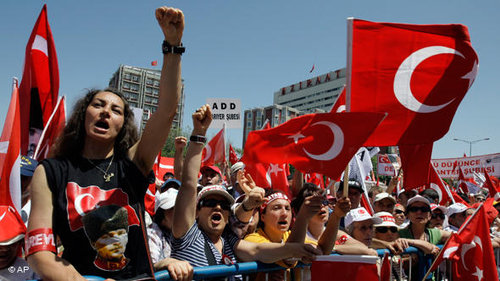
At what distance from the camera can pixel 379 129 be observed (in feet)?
11.9

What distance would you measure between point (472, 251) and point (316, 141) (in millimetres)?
1897

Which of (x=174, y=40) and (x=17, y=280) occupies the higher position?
(x=174, y=40)

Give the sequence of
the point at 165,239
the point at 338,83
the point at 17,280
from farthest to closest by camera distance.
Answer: the point at 338,83, the point at 165,239, the point at 17,280

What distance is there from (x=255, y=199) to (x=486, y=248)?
88.5 inches

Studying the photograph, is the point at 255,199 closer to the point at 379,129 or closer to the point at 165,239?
the point at 165,239

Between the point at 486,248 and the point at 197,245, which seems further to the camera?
the point at 486,248

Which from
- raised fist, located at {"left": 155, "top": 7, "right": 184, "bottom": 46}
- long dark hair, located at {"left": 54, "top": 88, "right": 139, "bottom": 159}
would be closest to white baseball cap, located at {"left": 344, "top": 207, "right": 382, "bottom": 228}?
long dark hair, located at {"left": 54, "top": 88, "right": 139, "bottom": 159}

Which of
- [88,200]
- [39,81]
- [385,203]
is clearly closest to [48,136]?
[39,81]

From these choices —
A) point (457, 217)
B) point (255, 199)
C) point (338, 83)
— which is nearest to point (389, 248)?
point (255, 199)

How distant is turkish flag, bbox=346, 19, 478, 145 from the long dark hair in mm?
2027

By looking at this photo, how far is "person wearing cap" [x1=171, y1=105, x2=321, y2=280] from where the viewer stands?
2.47 metres

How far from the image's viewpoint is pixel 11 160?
2.84 meters

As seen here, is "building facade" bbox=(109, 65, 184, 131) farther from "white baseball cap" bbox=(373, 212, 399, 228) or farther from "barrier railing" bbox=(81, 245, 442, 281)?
"barrier railing" bbox=(81, 245, 442, 281)

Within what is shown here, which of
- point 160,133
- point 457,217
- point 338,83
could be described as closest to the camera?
point 160,133
